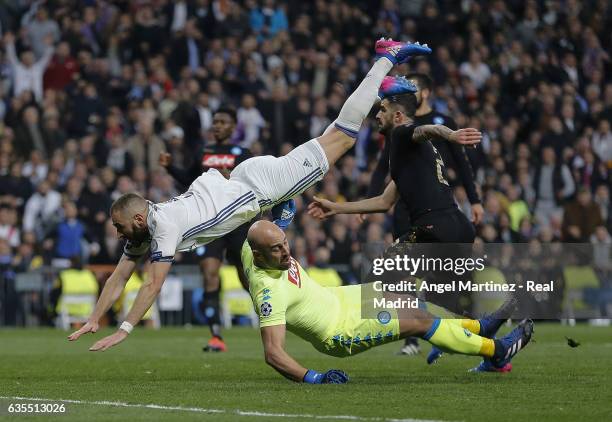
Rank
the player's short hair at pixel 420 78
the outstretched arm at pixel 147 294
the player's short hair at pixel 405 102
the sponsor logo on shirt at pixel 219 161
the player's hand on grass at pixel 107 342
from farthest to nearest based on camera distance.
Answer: the sponsor logo on shirt at pixel 219 161 < the player's short hair at pixel 420 78 < the player's short hair at pixel 405 102 < the outstretched arm at pixel 147 294 < the player's hand on grass at pixel 107 342

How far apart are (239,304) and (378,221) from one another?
2988 millimetres

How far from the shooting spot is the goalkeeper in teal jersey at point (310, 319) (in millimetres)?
10117

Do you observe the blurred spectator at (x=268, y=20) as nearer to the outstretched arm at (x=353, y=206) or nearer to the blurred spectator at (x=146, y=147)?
the blurred spectator at (x=146, y=147)

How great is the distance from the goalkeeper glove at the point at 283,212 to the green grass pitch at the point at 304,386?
4.40ft

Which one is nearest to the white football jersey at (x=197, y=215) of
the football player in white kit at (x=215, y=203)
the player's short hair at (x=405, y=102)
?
the football player in white kit at (x=215, y=203)

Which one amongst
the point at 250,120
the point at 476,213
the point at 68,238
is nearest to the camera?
the point at 476,213

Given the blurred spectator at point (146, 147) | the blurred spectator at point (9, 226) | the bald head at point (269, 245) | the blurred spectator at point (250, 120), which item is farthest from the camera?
the blurred spectator at point (250, 120)

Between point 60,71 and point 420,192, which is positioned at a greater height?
point 60,71

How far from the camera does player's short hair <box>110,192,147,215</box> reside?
34.0 feet

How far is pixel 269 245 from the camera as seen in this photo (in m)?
10.1

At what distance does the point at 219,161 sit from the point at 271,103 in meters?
10.4

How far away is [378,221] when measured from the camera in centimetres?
2441

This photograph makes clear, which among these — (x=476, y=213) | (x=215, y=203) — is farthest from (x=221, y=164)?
(x=215, y=203)

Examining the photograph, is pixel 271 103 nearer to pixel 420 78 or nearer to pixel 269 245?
pixel 420 78
